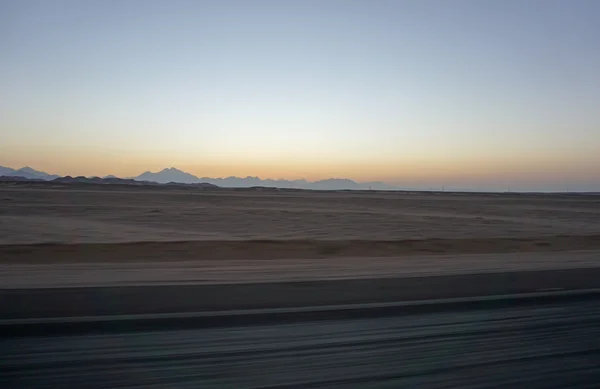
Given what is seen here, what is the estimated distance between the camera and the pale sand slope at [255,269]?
1185 centimetres

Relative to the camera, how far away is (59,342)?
266 inches

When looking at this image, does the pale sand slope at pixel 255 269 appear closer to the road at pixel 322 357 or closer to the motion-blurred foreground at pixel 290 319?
the motion-blurred foreground at pixel 290 319

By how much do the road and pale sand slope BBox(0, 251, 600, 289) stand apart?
437 cm

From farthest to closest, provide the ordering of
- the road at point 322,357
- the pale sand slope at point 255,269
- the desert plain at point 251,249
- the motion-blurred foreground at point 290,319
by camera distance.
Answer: the desert plain at point 251,249
the pale sand slope at point 255,269
the motion-blurred foreground at point 290,319
the road at point 322,357

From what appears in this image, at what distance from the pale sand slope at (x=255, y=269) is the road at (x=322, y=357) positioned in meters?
4.37

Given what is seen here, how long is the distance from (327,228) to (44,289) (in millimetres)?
19926

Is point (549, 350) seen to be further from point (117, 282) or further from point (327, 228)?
point (327, 228)

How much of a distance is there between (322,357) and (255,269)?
25.5 ft

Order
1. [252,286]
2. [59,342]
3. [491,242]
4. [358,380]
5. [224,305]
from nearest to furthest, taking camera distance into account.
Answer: [358,380], [59,342], [224,305], [252,286], [491,242]

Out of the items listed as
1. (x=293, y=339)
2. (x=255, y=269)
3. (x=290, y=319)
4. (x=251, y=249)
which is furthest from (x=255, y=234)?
(x=293, y=339)

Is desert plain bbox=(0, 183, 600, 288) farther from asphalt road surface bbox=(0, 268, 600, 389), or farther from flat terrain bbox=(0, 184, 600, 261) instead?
asphalt road surface bbox=(0, 268, 600, 389)

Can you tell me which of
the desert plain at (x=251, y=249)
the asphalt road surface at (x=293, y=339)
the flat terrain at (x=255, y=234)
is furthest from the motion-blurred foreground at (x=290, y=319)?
the flat terrain at (x=255, y=234)

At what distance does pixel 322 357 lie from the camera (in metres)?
6.51

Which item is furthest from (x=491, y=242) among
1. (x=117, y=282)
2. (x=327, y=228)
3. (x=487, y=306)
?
(x=117, y=282)
